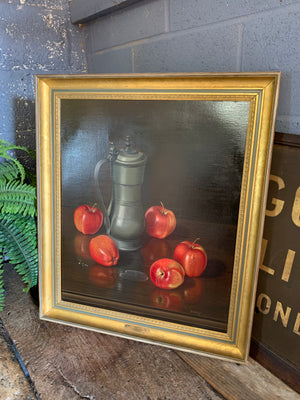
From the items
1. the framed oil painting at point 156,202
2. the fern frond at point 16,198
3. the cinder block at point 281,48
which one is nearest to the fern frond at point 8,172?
the fern frond at point 16,198

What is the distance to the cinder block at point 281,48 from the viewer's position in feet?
2.26

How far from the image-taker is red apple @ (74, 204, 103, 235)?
0.86 metres

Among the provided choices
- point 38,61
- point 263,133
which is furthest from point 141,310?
point 38,61

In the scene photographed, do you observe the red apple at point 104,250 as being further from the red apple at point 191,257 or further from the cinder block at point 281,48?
the cinder block at point 281,48

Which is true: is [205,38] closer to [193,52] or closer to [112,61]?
[193,52]

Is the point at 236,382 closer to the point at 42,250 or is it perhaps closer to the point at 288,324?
the point at 288,324

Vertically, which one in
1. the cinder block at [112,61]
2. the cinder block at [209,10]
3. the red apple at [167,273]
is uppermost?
the cinder block at [209,10]

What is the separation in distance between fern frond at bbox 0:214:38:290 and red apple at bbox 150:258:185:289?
0.38 m

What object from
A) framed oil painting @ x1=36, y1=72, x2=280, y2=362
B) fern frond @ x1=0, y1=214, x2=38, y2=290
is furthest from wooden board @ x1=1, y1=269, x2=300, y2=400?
fern frond @ x1=0, y1=214, x2=38, y2=290

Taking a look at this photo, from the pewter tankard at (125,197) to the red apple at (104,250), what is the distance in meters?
0.02

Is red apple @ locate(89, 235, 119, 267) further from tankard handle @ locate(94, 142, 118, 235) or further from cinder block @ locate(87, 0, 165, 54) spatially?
cinder block @ locate(87, 0, 165, 54)

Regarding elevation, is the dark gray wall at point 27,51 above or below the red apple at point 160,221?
above

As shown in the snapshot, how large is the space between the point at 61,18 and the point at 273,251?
3.69 ft

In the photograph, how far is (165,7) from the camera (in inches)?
37.1
